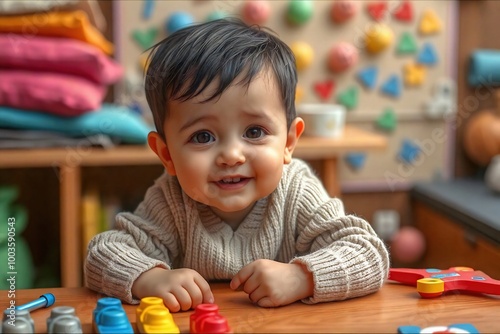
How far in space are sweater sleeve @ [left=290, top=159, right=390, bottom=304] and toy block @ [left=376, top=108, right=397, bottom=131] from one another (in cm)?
141

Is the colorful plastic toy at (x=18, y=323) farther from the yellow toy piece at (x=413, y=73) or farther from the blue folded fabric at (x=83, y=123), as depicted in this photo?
the yellow toy piece at (x=413, y=73)

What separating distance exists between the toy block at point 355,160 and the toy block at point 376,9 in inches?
17.1

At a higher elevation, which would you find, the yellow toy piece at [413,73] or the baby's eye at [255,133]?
the yellow toy piece at [413,73]

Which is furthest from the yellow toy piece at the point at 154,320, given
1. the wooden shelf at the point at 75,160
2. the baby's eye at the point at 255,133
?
the wooden shelf at the point at 75,160

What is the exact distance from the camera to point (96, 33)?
6.95 feet

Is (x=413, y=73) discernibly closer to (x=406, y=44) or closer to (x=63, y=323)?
(x=406, y=44)

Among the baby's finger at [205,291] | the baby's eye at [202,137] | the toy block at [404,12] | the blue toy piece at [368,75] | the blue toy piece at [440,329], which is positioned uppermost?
the toy block at [404,12]

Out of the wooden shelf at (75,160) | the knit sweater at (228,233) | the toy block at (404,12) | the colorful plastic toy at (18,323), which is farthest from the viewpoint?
the toy block at (404,12)

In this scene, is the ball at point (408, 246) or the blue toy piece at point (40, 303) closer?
the blue toy piece at point (40, 303)

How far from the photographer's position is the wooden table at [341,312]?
2.60 ft

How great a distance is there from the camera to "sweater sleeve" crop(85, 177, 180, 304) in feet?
3.01

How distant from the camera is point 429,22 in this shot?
7.90 feet

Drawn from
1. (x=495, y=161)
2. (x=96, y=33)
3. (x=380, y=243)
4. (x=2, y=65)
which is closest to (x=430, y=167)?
(x=495, y=161)

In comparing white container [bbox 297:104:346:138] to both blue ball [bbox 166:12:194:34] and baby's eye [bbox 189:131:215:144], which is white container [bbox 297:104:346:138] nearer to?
blue ball [bbox 166:12:194:34]
